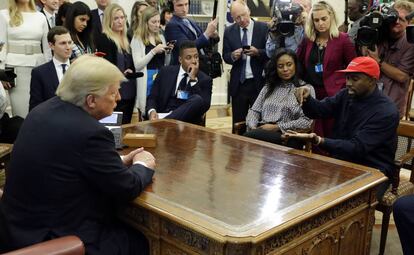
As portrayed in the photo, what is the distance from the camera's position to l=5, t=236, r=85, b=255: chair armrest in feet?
5.17

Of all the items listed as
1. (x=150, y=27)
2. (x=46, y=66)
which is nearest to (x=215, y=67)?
(x=150, y=27)

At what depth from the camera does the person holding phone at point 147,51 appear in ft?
13.6

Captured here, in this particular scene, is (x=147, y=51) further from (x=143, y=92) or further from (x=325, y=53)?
(x=325, y=53)

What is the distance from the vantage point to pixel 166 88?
382 cm

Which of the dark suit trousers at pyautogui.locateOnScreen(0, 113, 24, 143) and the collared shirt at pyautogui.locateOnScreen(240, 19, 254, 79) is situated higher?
the collared shirt at pyautogui.locateOnScreen(240, 19, 254, 79)

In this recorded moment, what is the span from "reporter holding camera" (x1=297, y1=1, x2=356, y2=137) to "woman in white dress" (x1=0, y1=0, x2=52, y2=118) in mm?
2107

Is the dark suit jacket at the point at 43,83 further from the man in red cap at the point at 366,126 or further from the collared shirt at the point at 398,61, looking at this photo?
the collared shirt at the point at 398,61

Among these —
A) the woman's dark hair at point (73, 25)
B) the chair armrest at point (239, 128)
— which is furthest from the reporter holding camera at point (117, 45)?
the chair armrest at point (239, 128)

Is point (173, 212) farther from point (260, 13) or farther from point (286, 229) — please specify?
point (260, 13)

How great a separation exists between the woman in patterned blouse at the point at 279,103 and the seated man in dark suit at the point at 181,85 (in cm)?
43

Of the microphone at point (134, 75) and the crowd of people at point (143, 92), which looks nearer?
the crowd of people at point (143, 92)

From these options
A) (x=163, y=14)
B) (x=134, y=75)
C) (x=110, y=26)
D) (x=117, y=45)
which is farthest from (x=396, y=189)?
(x=163, y=14)

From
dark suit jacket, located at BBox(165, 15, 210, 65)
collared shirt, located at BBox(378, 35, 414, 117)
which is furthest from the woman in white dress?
collared shirt, located at BBox(378, 35, 414, 117)

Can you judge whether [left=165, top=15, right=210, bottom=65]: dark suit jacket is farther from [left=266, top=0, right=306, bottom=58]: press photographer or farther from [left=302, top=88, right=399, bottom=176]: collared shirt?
[left=302, top=88, right=399, bottom=176]: collared shirt
